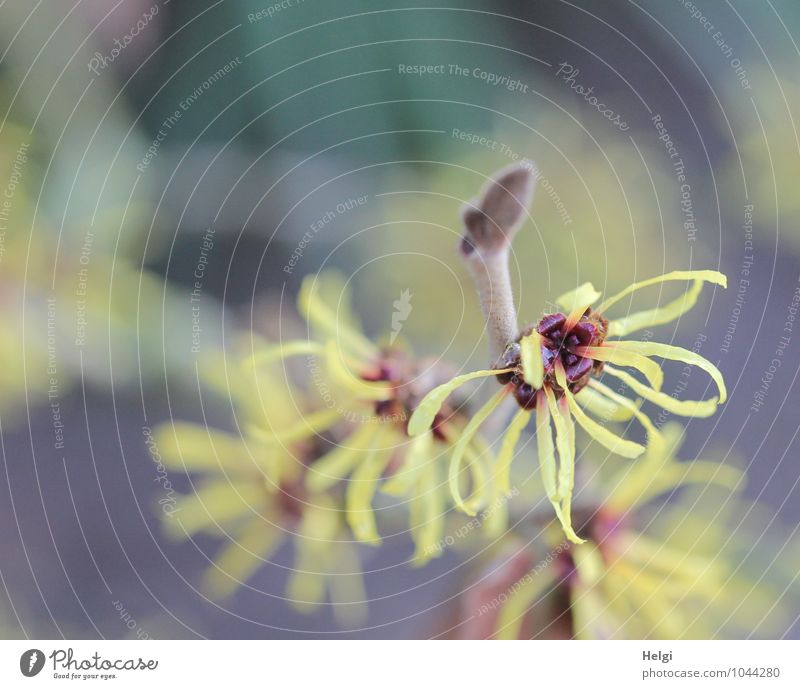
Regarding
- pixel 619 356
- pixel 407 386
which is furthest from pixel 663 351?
pixel 407 386

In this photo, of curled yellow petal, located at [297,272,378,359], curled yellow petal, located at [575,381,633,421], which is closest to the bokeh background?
curled yellow petal, located at [297,272,378,359]

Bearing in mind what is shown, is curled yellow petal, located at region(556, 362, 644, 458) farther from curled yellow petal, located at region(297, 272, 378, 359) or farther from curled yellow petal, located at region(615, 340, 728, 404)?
curled yellow petal, located at region(297, 272, 378, 359)

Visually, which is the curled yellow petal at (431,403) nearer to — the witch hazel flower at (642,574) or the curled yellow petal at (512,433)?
the curled yellow petal at (512,433)

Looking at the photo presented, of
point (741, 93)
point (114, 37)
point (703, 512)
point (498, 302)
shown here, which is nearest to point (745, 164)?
point (741, 93)
